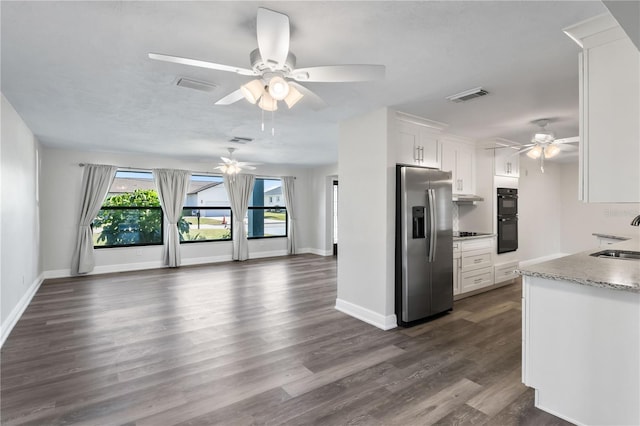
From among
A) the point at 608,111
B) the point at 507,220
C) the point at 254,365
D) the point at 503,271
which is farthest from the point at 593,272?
the point at 507,220

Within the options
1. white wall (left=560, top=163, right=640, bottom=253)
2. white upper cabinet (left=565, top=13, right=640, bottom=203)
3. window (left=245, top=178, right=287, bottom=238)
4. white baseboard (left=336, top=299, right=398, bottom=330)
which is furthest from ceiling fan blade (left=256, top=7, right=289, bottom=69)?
white wall (left=560, top=163, right=640, bottom=253)

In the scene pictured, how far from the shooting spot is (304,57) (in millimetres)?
2457

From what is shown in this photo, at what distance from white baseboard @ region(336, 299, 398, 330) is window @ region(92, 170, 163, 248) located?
17.2 feet

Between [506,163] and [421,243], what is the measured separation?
2970 millimetres

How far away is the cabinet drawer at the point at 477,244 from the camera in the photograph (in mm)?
4777

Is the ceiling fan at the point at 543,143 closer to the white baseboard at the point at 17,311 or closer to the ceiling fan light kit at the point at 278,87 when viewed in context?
the ceiling fan light kit at the point at 278,87

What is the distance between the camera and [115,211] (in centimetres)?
709

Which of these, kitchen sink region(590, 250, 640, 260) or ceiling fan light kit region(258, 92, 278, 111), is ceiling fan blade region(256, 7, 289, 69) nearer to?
ceiling fan light kit region(258, 92, 278, 111)

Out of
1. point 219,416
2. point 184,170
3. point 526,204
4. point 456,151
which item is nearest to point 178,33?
point 219,416

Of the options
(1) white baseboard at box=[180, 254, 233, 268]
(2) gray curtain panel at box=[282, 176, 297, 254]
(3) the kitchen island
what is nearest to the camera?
(3) the kitchen island

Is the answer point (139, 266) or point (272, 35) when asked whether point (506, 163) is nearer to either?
point (272, 35)

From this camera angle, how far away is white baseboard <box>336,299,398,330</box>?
145 inches

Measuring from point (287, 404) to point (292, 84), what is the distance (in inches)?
86.2

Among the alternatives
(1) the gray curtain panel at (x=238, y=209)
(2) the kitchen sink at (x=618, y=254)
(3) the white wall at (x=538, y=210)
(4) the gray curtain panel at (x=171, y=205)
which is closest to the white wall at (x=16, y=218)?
(4) the gray curtain panel at (x=171, y=205)
